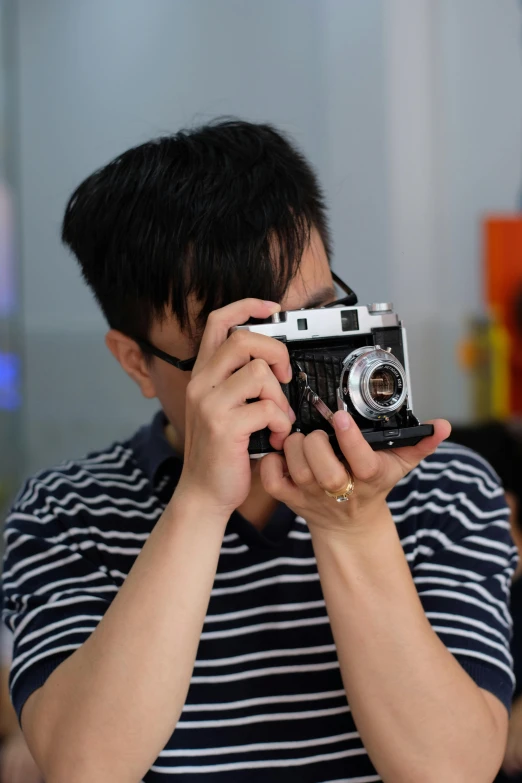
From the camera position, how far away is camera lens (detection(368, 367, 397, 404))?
2.59 feet

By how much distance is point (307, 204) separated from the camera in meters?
0.96

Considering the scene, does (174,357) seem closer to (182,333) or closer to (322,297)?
(182,333)

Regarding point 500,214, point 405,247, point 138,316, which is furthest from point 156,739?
point 500,214

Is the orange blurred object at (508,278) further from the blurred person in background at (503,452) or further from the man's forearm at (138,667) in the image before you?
the man's forearm at (138,667)

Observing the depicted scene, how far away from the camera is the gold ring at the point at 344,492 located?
75 centimetres

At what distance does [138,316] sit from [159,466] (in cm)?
17

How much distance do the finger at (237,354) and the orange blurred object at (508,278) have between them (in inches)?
78.3

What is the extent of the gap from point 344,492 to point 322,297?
250mm

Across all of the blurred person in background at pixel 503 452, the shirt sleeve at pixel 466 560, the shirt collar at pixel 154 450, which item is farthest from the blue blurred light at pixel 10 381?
the shirt sleeve at pixel 466 560

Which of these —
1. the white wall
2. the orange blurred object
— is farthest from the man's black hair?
the orange blurred object

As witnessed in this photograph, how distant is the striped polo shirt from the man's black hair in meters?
0.20

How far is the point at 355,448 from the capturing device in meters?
0.74

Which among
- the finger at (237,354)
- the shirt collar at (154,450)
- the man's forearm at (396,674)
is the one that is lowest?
the man's forearm at (396,674)

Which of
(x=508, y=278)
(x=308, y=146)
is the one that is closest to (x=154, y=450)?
(x=308, y=146)
